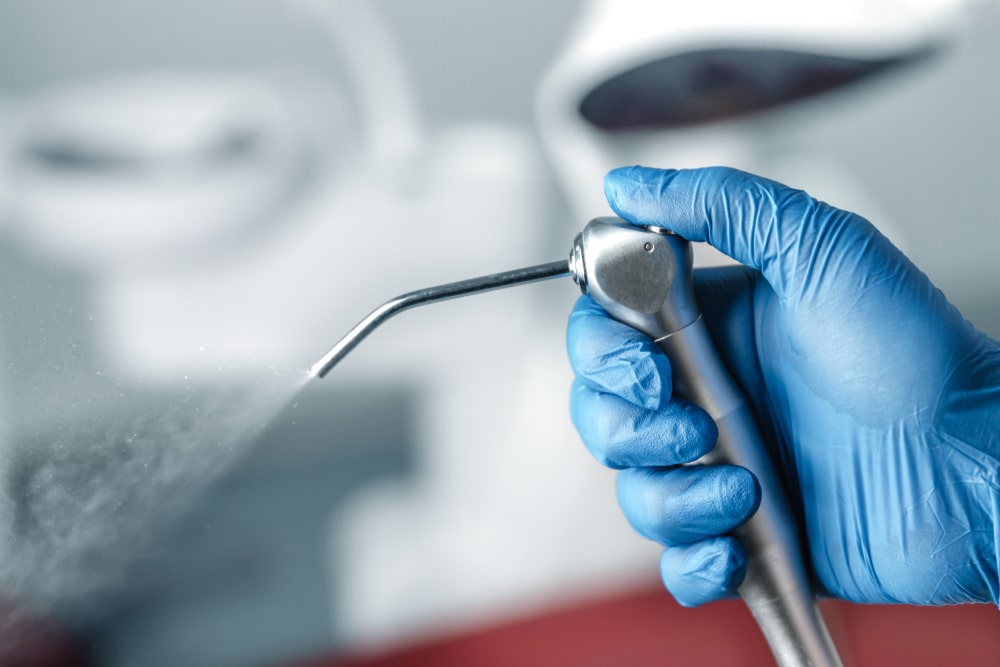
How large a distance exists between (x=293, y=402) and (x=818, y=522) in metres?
0.69

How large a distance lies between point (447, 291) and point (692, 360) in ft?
0.79

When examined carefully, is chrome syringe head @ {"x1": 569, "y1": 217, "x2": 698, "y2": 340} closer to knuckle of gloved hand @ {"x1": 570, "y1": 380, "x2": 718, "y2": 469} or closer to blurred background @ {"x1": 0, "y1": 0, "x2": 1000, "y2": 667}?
knuckle of gloved hand @ {"x1": 570, "y1": 380, "x2": 718, "y2": 469}

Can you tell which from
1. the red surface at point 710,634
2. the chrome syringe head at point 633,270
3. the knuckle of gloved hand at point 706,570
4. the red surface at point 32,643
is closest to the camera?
the chrome syringe head at point 633,270

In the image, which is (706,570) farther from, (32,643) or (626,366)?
(32,643)

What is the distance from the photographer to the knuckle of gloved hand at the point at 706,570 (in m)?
0.75

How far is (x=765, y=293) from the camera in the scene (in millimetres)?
860

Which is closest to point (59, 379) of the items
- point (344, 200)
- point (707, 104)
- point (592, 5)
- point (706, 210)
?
point (344, 200)

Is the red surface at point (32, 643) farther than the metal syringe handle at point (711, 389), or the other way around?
the red surface at point (32, 643)

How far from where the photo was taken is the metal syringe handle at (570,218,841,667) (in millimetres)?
649

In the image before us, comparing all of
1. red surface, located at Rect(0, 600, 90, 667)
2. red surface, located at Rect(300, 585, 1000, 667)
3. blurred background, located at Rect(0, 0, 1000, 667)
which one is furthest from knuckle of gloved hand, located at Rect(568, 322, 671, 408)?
red surface, located at Rect(0, 600, 90, 667)

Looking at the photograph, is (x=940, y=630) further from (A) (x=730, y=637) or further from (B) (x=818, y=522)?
(B) (x=818, y=522)

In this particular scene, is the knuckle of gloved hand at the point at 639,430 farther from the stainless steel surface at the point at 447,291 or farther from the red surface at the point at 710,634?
the red surface at the point at 710,634

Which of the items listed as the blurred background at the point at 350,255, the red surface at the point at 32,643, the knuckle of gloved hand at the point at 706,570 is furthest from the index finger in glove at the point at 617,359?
the red surface at the point at 32,643

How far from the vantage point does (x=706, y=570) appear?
30.1 inches
